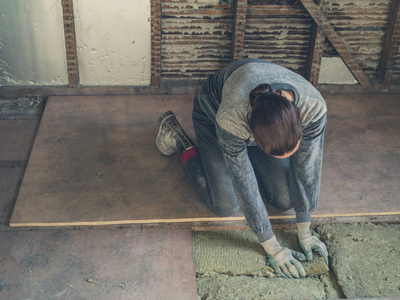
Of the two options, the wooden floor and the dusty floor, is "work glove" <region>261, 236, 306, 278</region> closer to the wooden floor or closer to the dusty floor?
the dusty floor

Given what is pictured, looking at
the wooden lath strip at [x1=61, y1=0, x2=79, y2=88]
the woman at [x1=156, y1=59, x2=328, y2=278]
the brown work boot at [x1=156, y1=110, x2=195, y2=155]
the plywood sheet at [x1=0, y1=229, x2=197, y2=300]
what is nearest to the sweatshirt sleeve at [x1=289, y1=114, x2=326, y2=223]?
the woman at [x1=156, y1=59, x2=328, y2=278]

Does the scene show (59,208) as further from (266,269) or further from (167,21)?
(167,21)

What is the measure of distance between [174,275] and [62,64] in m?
1.88

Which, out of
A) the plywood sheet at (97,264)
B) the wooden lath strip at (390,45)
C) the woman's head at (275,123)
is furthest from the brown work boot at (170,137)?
the wooden lath strip at (390,45)

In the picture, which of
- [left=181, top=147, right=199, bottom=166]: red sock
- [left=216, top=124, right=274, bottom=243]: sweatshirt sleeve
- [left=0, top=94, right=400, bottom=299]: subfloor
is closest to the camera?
[left=216, top=124, right=274, bottom=243]: sweatshirt sleeve

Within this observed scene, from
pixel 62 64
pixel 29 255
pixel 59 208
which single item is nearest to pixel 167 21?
pixel 62 64

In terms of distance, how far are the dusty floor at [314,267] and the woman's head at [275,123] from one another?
0.72 meters

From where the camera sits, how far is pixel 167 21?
3377mm

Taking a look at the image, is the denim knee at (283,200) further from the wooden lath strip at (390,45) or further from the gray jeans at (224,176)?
the wooden lath strip at (390,45)

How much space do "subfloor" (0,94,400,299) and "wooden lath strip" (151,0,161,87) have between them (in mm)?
414

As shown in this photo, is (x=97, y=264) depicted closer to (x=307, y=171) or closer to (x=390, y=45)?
(x=307, y=171)

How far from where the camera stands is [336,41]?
3.49 meters

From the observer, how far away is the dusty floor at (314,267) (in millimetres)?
2207

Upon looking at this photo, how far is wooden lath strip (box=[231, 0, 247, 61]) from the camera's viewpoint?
3.31 metres
